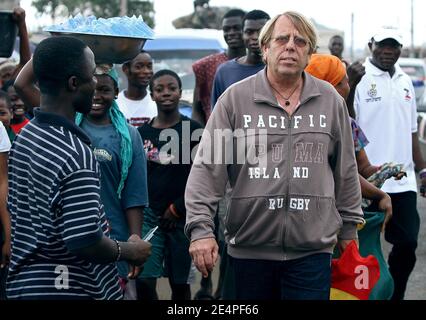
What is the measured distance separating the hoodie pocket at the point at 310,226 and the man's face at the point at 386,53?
2841 millimetres

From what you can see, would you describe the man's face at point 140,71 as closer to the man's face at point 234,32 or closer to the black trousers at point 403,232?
the man's face at point 234,32

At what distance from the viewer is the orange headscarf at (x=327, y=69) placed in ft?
17.7

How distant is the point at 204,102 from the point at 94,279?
4051mm

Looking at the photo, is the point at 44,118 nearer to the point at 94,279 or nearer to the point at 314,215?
the point at 94,279

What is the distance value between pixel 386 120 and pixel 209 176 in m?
2.74

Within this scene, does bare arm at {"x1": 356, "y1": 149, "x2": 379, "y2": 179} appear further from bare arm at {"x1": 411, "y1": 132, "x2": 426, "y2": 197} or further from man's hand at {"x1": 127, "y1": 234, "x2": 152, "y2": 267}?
man's hand at {"x1": 127, "y1": 234, "x2": 152, "y2": 267}

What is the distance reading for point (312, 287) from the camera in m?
4.48

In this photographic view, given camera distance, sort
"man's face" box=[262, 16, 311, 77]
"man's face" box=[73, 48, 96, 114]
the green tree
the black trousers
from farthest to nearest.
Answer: the green tree, the black trousers, "man's face" box=[262, 16, 311, 77], "man's face" box=[73, 48, 96, 114]

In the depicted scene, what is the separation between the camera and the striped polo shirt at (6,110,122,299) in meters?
3.59

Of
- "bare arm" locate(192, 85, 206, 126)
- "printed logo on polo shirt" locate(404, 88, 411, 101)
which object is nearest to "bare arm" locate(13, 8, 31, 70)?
"bare arm" locate(192, 85, 206, 126)

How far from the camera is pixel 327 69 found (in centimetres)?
541

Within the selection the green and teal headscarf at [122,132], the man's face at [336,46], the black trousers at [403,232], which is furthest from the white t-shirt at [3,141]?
the man's face at [336,46]

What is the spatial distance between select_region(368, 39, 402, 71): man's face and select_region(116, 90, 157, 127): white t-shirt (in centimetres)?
170

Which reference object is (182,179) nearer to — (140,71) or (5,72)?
(140,71)
